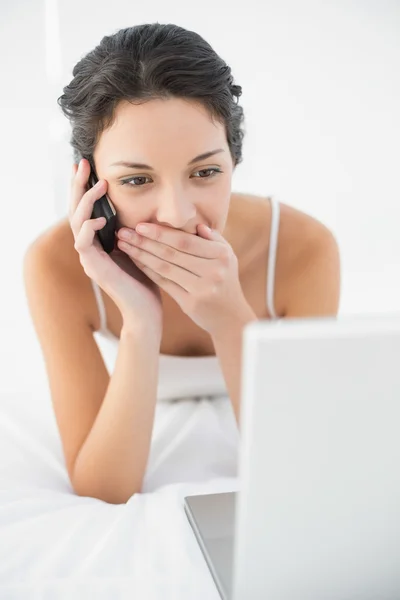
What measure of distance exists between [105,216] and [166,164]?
0.21 m

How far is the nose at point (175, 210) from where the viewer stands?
43.9 inches

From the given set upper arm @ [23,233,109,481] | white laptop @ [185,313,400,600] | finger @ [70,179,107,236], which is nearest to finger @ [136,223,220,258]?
finger @ [70,179,107,236]

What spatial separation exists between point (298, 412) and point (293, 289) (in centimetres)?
115

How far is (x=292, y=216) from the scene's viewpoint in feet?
5.32

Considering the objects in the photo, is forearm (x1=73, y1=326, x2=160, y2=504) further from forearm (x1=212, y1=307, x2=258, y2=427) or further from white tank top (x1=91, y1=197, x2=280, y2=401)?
white tank top (x1=91, y1=197, x2=280, y2=401)

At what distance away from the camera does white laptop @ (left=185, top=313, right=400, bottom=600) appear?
45 cm

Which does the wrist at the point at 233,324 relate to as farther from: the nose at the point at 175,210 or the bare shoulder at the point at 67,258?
the bare shoulder at the point at 67,258

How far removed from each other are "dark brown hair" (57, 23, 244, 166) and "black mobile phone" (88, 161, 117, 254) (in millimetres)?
68

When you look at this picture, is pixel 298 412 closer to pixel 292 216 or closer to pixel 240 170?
pixel 292 216

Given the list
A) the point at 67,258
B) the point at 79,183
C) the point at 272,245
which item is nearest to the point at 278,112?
the point at 272,245

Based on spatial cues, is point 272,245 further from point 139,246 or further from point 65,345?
point 65,345

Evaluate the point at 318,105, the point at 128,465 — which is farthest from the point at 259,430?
the point at 318,105

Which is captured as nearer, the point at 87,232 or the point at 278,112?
the point at 87,232

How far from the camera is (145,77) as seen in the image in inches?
43.4
